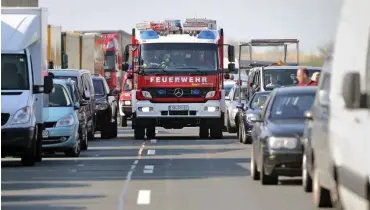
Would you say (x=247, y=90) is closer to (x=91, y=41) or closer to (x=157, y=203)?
(x=91, y=41)

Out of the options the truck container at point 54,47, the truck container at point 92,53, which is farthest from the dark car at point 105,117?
the truck container at point 92,53

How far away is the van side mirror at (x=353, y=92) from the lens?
41.6ft

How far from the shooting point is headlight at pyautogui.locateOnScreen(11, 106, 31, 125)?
85.6 feet

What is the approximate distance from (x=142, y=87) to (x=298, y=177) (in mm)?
16759

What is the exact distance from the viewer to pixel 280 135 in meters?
20.4

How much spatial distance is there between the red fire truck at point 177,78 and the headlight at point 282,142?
58.3 feet

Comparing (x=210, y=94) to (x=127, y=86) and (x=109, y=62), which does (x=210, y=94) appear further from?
(x=109, y=62)

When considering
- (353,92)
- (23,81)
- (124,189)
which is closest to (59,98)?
(23,81)

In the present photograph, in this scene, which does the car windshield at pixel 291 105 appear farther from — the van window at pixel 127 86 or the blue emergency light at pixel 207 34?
the van window at pixel 127 86

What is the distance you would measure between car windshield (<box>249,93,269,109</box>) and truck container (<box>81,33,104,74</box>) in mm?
22483

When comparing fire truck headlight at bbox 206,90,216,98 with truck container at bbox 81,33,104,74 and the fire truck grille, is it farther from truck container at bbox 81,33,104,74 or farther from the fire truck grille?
truck container at bbox 81,33,104,74

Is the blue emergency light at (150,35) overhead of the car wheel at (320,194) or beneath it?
overhead

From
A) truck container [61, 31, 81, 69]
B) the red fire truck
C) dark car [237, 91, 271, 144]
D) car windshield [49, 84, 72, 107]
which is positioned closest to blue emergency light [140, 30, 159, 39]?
the red fire truck

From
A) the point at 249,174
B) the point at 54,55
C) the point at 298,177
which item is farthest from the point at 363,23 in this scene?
the point at 54,55
